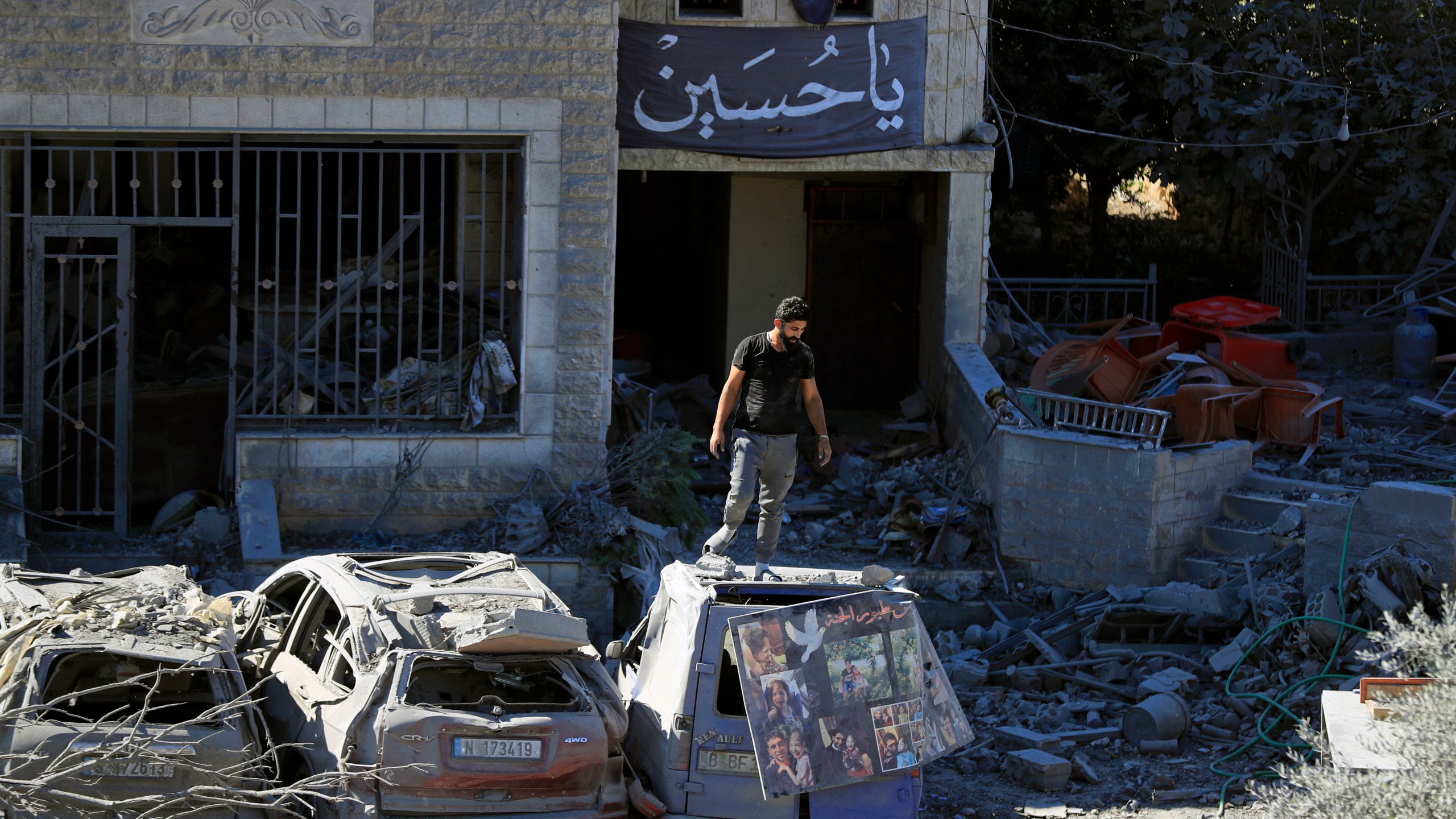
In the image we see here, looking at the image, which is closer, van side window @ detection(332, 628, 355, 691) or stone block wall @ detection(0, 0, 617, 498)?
van side window @ detection(332, 628, 355, 691)

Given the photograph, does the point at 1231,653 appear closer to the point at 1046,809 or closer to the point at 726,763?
the point at 1046,809

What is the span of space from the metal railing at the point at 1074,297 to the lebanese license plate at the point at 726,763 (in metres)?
11.4

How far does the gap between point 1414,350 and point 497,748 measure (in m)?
13.8

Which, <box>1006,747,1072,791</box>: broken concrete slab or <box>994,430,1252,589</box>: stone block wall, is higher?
<box>994,430,1252,589</box>: stone block wall

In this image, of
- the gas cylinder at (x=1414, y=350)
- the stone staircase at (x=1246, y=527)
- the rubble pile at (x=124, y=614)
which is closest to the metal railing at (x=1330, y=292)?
the gas cylinder at (x=1414, y=350)

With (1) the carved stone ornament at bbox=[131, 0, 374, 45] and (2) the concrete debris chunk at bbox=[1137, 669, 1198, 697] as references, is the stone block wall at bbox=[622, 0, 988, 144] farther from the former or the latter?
(2) the concrete debris chunk at bbox=[1137, 669, 1198, 697]

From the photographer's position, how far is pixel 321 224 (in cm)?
1195

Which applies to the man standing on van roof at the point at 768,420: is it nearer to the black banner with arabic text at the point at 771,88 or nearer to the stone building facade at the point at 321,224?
the stone building facade at the point at 321,224

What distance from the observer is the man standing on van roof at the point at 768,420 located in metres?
9.22

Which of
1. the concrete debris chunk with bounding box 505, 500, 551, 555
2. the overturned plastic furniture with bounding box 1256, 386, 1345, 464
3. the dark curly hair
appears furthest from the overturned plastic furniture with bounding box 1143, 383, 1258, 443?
the concrete debris chunk with bounding box 505, 500, 551, 555

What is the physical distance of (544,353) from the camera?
39.1 feet

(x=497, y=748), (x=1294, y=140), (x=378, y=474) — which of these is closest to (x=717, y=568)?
(x=497, y=748)

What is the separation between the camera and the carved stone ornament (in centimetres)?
1108

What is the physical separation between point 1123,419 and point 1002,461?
110 cm
